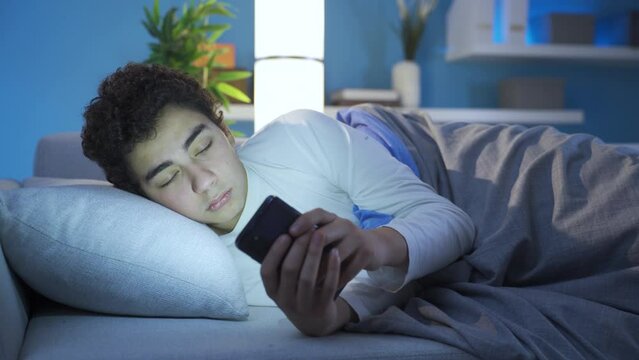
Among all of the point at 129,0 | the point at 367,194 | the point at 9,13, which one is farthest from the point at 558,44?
the point at 367,194

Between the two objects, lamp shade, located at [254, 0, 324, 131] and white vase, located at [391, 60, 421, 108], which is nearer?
lamp shade, located at [254, 0, 324, 131]

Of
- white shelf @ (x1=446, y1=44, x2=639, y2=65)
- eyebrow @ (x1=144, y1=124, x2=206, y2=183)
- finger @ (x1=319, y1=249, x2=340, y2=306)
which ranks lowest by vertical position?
finger @ (x1=319, y1=249, x2=340, y2=306)

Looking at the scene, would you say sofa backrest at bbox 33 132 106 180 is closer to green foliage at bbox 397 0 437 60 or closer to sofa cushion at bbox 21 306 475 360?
sofa cushion at bbox 21 306 475 360

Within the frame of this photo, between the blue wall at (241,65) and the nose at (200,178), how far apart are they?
2.30 m

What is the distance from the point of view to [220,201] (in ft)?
4.12

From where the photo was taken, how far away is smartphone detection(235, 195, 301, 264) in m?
0.88

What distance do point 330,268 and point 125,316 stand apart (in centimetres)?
44

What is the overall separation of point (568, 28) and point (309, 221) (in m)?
3.19

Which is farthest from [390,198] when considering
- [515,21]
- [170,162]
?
[515,21]

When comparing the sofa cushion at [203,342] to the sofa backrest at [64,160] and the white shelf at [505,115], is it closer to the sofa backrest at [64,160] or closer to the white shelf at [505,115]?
the sofa backrest at [64,160]

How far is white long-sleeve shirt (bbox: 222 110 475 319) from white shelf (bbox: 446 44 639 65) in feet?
7.72

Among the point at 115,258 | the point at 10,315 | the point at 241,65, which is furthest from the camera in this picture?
the point at 241,65

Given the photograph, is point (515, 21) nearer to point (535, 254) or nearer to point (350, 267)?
point (535, 254)

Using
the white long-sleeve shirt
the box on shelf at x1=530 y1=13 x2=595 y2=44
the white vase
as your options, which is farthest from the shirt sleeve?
the box on shelf at x1=530 y1=13 x2=595 y2=44
